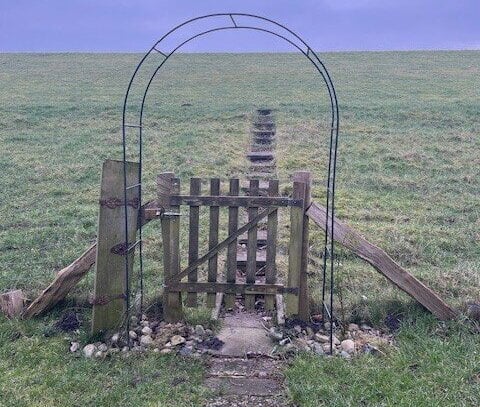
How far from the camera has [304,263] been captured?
5.41m

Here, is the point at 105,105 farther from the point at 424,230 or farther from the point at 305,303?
the point at 305,303

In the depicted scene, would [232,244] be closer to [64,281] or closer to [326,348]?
[326,348]

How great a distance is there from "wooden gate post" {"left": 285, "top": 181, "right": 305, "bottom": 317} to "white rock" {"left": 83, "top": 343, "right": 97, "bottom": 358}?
1954 millimetres

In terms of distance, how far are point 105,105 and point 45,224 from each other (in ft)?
48.9

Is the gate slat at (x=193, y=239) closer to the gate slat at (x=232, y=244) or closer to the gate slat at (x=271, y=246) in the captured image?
the gate slat at (x=232, y=244)

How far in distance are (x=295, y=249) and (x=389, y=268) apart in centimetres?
97

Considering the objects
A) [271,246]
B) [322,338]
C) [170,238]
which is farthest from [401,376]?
[170,238]

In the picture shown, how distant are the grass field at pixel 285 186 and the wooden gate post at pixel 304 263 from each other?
545 mm

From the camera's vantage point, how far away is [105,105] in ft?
74.2

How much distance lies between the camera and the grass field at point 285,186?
436 centimetres

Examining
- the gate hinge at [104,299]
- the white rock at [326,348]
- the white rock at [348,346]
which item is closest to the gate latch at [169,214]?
the gate hinge at [104,299]

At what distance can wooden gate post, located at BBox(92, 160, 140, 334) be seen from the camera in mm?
5090

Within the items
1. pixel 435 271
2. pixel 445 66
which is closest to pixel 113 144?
pixel 435 271

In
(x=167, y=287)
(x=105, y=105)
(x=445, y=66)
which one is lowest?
(x=167, y=287)
